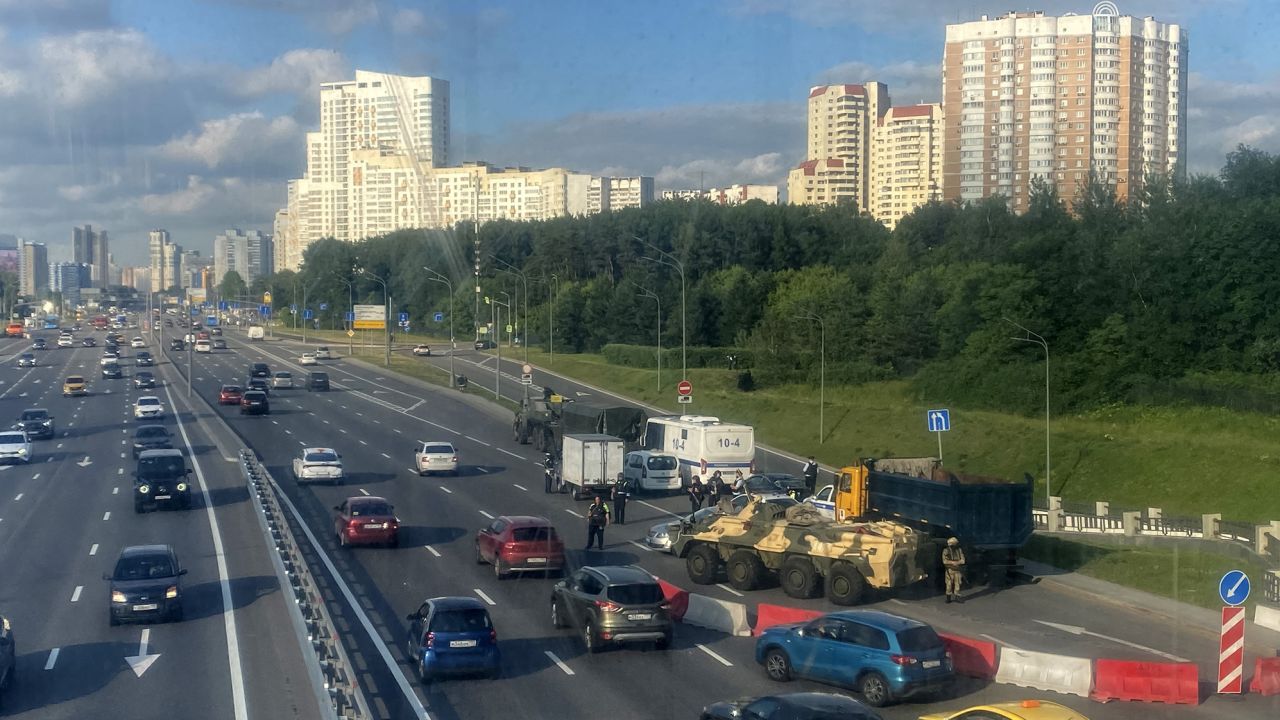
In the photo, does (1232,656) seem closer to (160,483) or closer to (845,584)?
(845,584)

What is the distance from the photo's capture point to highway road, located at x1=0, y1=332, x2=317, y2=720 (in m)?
14.6

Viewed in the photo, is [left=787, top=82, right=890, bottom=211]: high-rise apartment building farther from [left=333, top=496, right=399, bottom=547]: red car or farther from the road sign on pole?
the road sign on pole

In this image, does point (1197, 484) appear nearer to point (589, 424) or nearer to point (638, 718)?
point (589, 424)

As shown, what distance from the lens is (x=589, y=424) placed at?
143ft

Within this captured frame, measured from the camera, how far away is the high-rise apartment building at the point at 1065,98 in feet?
329

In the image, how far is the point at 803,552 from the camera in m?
21.8

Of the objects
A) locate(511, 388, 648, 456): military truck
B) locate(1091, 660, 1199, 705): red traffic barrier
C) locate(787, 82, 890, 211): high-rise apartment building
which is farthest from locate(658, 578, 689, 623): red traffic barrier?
locate(787, 82, 890, 211): high-rise apartment building

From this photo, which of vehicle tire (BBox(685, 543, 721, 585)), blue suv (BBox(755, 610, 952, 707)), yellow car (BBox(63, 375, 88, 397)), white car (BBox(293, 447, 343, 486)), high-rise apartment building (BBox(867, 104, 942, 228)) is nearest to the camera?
blue suv (BBox(755, 610, 952, 707))

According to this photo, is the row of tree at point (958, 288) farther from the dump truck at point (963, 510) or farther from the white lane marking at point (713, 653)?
the white lane marking at point (713, 653)

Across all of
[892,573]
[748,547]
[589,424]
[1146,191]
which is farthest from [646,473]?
[1146,191]

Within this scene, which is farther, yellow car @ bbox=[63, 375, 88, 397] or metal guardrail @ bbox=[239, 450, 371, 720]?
yellow car @ bbox=[63, 375, 88, 397]

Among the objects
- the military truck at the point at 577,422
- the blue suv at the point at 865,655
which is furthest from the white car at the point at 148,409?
the blue suv at the point at 865,655

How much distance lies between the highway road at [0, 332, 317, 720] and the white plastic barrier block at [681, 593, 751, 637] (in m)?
6.47

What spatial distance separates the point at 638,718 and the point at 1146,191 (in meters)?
76.5
